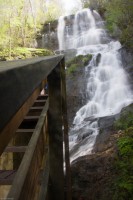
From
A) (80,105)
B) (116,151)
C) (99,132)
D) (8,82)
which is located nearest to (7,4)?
(80,105)

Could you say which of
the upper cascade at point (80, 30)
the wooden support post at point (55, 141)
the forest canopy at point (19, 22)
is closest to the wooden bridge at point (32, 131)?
the wooden support post at point (55, 141)

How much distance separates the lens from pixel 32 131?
9.75ft

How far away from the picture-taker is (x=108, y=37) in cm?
2467

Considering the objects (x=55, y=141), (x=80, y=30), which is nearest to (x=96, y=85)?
(x=80, y=30)

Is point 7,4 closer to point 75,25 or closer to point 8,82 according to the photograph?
point 75,25

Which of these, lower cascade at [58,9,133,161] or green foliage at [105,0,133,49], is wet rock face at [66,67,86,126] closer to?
lower cascade at [58,9,133,161]

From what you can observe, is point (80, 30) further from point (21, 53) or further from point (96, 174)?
point (96, 174)

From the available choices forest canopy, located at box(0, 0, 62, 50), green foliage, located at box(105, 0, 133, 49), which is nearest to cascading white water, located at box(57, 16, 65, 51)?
forest canopy, located at box(0, 0, 62, 50)

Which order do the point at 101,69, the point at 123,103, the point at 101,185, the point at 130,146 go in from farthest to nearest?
the point at 101,69 → the point at 123,103 → the point at 130,146 → the point at 101,185

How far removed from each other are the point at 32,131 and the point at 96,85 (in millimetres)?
14003

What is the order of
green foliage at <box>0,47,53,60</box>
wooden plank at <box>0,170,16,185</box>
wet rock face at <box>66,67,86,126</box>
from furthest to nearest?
green foliage at <box>0,47,53,60</box>
wet rock face at <box>66,67,86,126</box>
wooden plank at <box>0,170,16,185</box>

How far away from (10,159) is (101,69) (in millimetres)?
14898

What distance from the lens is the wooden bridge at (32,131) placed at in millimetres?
573

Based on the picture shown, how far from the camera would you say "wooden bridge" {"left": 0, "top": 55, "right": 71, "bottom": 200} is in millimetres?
573
